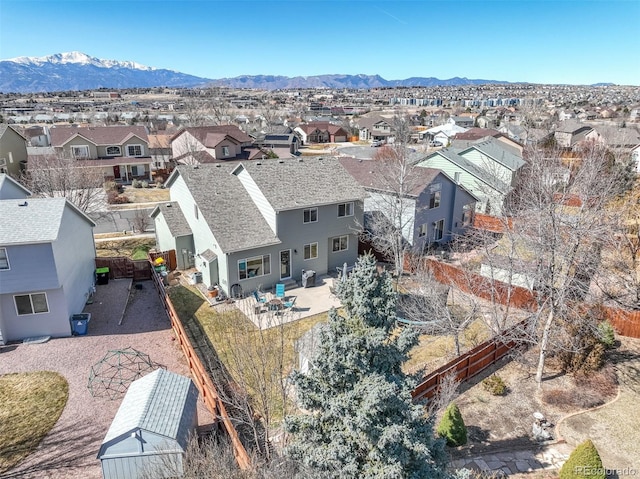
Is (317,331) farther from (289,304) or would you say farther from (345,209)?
(345,209)

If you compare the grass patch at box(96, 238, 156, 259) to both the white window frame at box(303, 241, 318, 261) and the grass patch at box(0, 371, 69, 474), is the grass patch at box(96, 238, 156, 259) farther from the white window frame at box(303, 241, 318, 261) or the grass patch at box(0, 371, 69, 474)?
the grass patch at box(0, 371, 69, 474)

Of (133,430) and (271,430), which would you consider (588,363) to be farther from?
(133,430)

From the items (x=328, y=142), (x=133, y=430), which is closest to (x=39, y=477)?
(x=133, y=430)

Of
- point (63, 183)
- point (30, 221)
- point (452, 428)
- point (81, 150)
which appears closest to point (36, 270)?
point (30, 221)

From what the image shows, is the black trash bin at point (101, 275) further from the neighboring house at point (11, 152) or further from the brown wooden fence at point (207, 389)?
the neighboring house at point (11, 152)

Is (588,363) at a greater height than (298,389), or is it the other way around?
(298,389)

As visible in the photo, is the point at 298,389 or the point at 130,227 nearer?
the point at 298,389
